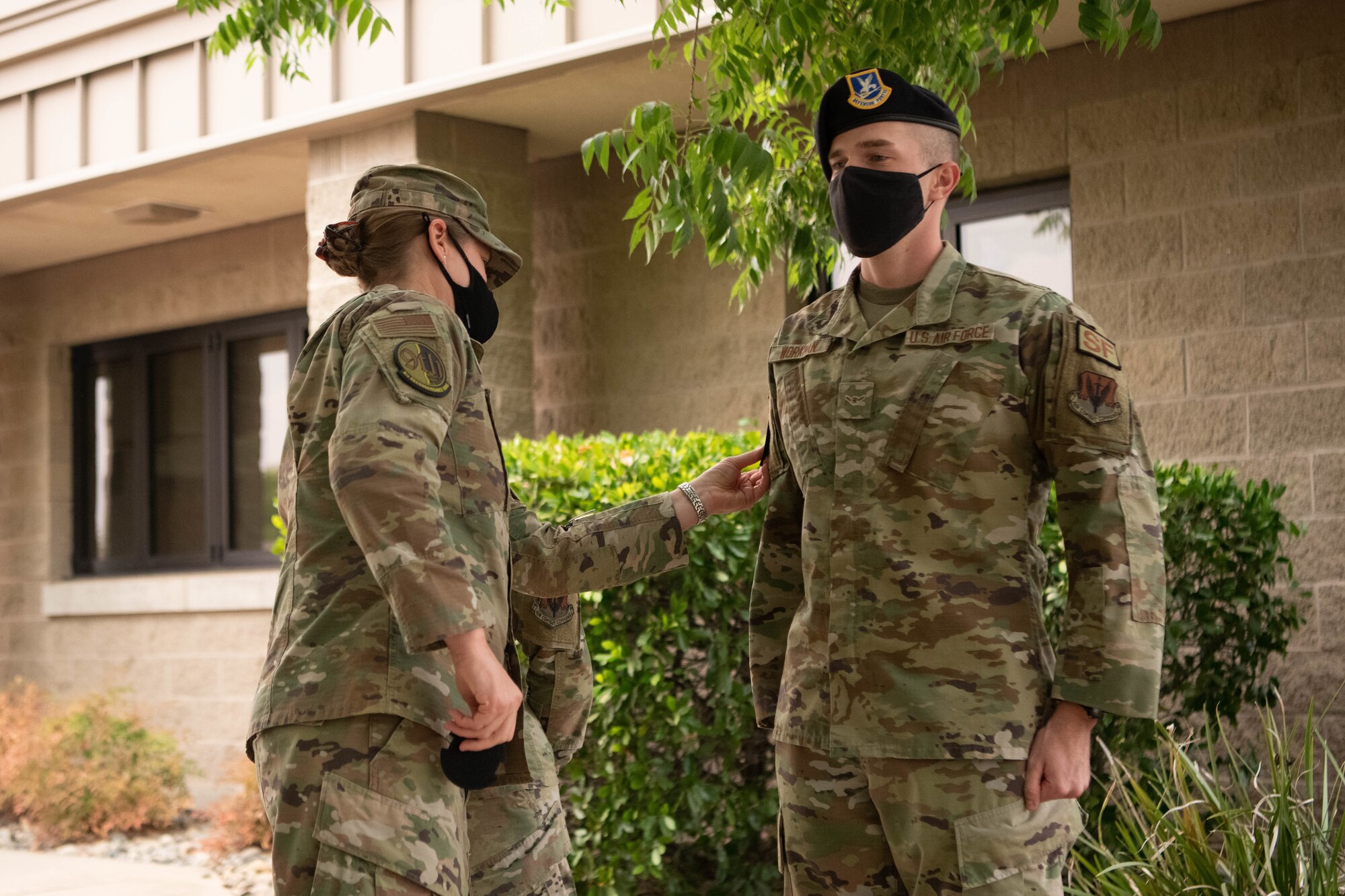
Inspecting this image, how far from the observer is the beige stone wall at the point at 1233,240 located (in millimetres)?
5695

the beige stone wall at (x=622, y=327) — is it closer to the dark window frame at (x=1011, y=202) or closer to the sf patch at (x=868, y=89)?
the dark window frame at (x=1011, y=202)

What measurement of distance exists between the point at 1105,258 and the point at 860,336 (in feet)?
13.2

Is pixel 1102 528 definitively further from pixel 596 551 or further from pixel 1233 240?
pixel 1233 240

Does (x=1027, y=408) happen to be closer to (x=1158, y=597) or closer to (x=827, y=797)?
(x=1158, y=597)

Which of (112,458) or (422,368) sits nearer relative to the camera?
(422,368)

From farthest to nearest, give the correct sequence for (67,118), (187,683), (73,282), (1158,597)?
(73,282)
(187,683)
(67,118)
(1158,597)

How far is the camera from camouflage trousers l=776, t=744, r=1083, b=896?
2.34 metres

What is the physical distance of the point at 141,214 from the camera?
8844mm

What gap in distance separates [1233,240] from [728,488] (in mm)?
3788

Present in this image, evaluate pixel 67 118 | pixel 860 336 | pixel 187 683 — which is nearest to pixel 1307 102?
pixel 860 336

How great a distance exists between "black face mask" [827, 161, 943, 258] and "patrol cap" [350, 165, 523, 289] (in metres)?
0.69

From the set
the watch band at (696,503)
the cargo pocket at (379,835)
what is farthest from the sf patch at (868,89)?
the cargo pocket at (379,835)

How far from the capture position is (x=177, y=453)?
10258mm

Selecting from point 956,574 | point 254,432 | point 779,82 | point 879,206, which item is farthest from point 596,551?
point 254,432
